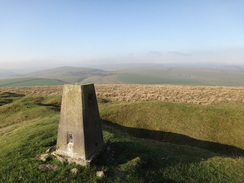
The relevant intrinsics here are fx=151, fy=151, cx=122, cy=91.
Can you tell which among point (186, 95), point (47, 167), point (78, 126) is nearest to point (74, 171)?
point (47, 167)

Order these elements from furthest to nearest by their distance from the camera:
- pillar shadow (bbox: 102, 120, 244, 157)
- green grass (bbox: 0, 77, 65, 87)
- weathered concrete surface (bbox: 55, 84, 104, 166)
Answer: green grass (bbox: 0, 77, 65, 87), pillar shadow (bbox: 102, 120, 244, 157), weathered concrete surface (bbox: 55, 84, 104, 166)

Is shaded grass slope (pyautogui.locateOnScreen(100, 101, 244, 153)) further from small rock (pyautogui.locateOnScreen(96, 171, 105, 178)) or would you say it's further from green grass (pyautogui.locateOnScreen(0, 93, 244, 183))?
small rock (pyautogui.locateOnScreen(96, 171, 105, 178))

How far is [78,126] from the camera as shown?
843 cm

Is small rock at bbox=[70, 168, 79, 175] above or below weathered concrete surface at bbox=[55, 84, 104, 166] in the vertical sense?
below

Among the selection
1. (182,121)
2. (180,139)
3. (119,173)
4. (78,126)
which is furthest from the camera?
(182,121)

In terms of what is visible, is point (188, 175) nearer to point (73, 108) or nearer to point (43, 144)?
point (73, 108)

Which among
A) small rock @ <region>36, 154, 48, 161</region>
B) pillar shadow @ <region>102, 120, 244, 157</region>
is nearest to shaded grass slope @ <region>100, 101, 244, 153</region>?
pillar shadow @ <region>102, 120, 244, 157</region>

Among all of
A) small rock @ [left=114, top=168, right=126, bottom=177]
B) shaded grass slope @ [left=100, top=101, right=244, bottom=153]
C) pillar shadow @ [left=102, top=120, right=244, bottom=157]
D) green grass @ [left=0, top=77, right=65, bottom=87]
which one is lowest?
green grass @ [left=0, top=77, right=65, bottom=87]

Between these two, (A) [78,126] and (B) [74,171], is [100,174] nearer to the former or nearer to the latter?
(B) [74,171]

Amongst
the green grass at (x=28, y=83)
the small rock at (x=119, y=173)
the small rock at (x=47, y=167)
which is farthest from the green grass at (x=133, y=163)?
the green grass at (x=28, y=83)

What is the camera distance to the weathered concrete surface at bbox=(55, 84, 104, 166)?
8352 millimetres

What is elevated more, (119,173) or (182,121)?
(119,173)

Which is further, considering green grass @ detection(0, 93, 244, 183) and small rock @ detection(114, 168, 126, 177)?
small rock @ detection(114, 168, 126, 177)

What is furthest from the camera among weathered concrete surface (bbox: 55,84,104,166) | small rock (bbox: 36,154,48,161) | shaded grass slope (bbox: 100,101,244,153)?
shaded grass slope (bbox: 100,101,244,153)
